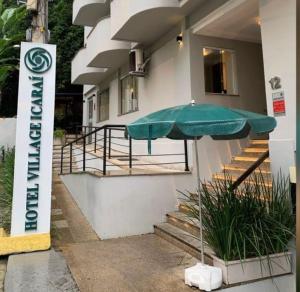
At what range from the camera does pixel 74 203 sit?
377 inches

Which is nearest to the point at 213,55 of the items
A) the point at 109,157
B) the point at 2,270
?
the point at 109,157

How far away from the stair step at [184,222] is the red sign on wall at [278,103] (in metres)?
2.54

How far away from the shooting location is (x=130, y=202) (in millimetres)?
7133

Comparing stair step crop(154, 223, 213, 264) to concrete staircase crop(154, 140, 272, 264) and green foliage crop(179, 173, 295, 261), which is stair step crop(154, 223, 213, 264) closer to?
concrete staircase crop(154, 140, 272, 264)

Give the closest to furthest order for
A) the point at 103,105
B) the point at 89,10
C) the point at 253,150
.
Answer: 1. the point at 253,150
2. the point at 89,10
3. the point at 103,105

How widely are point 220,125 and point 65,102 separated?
76.9 ft

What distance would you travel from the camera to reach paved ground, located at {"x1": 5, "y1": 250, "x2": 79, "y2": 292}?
4.54 metres

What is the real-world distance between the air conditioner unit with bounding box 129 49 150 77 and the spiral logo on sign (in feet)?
16.3

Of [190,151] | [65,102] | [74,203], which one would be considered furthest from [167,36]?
[65,102]

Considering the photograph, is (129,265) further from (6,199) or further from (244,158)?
(244,158)

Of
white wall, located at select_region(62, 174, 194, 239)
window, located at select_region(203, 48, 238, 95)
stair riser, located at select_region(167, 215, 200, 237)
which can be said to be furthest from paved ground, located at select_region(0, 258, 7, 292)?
window, located at select_region(203, 48, 238, 95)

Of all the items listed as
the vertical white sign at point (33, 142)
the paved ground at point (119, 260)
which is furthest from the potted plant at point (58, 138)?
the vertical white sign at point (33, 142)

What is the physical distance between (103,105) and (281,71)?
1220 centimetres

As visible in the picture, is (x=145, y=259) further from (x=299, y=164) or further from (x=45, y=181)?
(x=299, y=164)
